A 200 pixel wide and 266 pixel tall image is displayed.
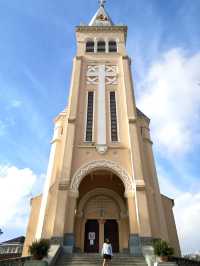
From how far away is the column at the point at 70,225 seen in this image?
1486 cm

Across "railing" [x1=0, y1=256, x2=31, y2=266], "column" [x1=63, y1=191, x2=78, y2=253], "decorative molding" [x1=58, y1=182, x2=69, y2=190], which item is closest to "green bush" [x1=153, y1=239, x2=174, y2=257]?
"column" [x1=63, y1=191, x2=78, y2=253]

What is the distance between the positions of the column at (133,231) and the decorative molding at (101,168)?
849 mm

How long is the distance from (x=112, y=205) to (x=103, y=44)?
1817 centimetres

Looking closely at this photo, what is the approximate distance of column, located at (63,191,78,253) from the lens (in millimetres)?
14855

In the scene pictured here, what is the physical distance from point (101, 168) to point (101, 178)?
2983mm

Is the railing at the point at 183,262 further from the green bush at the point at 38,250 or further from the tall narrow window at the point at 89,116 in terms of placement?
the tall narrow window at the point at 89,116

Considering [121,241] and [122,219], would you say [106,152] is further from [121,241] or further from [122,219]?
[121,241]

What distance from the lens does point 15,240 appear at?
43.3 meters

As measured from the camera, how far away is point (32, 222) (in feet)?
63.3

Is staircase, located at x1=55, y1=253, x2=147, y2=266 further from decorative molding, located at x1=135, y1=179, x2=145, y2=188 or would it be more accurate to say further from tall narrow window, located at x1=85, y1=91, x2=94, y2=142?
tall narrow window, located at x1=85, y1=91, x2=94, y2=142

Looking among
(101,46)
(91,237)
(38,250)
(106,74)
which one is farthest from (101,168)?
(101,46)

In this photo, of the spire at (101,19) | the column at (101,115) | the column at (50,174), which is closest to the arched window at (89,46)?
the column at (101,115)

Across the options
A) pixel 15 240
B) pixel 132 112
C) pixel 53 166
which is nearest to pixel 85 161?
pixel 53 166

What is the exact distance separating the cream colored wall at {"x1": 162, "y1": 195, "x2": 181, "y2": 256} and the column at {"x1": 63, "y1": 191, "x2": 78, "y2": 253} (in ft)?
25.7
